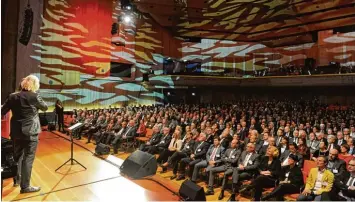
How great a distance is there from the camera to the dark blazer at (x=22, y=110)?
330cm

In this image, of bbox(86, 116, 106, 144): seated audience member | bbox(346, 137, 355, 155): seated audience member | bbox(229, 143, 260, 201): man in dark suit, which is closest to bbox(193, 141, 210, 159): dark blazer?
bbox(229, 143, 260, 201): man in dark suit

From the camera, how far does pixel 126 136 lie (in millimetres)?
7480

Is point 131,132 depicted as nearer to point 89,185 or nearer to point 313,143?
point 89,185

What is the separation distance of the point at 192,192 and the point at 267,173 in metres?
1.57

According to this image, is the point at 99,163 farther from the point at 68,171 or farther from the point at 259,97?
the point at 259,97

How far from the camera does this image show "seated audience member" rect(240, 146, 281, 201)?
13.4 feet

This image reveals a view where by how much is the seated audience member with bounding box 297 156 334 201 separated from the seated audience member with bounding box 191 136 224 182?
5.15 ft

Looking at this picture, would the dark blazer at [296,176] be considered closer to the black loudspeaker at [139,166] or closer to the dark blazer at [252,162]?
the dark blazer at [252,162]

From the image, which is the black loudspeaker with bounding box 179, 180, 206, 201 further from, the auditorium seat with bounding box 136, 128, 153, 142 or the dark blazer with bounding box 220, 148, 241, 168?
the auditorium seat with bounding box 136, 128, 153, 142

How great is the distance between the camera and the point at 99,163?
5.50 meters

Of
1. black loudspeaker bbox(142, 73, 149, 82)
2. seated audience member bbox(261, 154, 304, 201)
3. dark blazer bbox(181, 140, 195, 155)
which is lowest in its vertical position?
seated audience member bbox(261, 154, 304, 201)

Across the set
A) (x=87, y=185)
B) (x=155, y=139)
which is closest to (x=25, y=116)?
(x=87, y=185)

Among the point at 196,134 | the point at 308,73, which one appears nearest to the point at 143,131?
the point at 196,134

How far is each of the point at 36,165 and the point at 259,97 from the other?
45.4 feet
